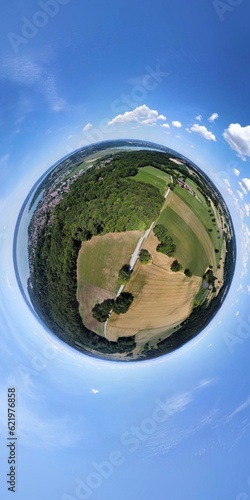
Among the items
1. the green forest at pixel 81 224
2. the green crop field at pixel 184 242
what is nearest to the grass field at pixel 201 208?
the green crop field at pixel 184 242

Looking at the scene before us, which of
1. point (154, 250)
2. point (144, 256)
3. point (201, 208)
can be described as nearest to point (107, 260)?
point (144, 256)

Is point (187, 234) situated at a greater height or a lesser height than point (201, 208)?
lesser

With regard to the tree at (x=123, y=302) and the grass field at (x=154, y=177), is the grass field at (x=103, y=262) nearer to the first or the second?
the tree at (x=123, y=302)

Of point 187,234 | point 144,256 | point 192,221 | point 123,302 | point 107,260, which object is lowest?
point 123,302

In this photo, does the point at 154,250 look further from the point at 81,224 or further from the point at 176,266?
the point at 81,224

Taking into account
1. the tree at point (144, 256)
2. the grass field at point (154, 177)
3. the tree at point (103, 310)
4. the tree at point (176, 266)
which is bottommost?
the tree at point (103, 310)
